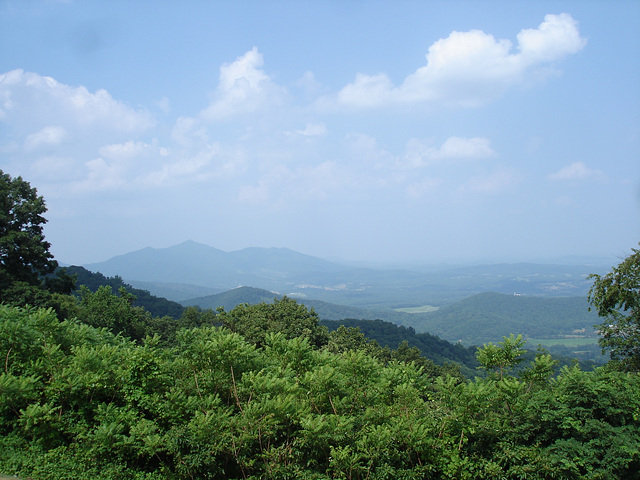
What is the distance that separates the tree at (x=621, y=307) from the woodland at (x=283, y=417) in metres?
7.34

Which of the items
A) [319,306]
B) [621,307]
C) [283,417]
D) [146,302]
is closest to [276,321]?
[621,307]

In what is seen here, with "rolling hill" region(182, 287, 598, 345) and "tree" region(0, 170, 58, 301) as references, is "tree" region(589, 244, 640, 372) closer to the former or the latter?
"tree" region(0, 170, 58, 301)

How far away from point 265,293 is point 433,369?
146m

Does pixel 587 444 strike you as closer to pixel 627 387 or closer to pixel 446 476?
pixel 627 387

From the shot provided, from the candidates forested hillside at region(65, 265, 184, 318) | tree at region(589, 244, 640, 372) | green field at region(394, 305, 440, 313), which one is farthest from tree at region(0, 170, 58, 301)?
green field at region(394, 305, 440, 313)

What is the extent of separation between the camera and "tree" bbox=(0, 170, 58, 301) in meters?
19.9

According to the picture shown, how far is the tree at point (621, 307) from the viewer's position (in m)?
13.1

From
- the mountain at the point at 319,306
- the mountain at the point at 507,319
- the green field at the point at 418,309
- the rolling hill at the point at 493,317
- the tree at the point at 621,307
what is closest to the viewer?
the tree at the point at 621,307

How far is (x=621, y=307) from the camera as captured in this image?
1402 cm

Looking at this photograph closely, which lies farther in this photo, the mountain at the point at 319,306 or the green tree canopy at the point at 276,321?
the mountain at the point at 319,306

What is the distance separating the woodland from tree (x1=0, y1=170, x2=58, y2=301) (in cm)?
1499

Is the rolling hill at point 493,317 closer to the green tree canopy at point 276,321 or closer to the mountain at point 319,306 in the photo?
the mountain at point 319,306

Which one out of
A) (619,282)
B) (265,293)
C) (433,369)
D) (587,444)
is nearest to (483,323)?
(265,293)

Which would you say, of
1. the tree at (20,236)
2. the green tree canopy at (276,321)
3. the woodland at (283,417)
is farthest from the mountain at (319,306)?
the woodland at (283,417)
